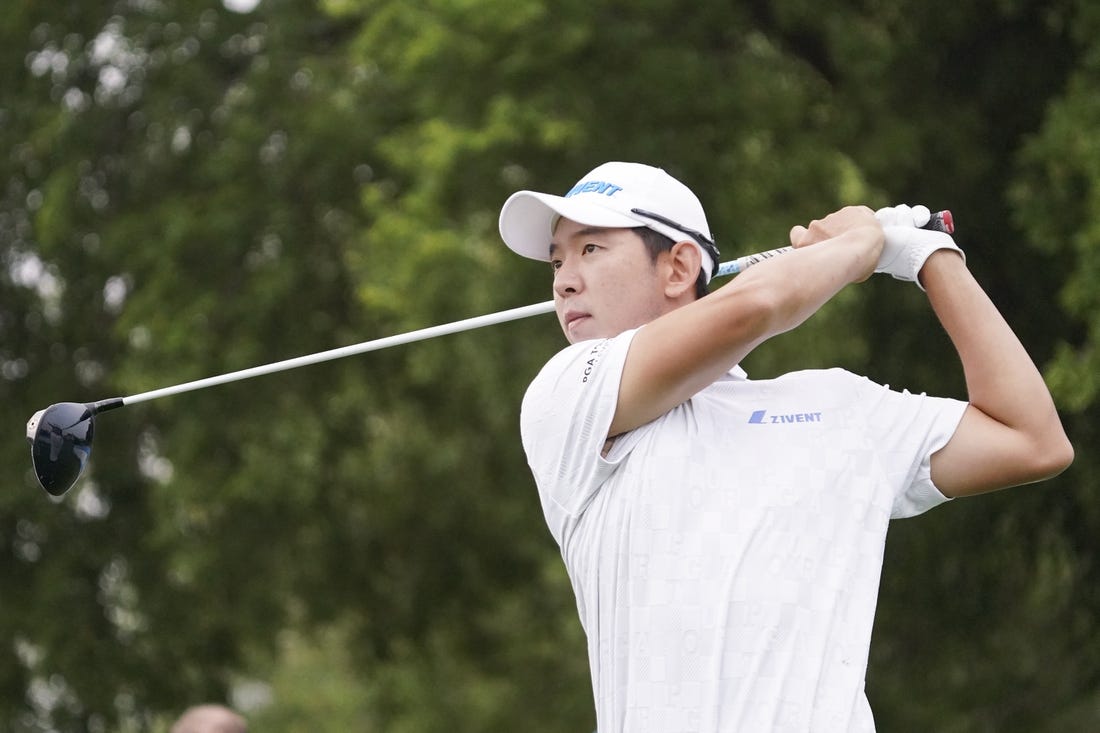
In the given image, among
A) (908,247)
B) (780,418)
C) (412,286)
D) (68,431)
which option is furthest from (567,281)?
(412,286)

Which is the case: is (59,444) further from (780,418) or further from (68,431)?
(780,418)

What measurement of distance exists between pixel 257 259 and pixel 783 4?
14.3 ft

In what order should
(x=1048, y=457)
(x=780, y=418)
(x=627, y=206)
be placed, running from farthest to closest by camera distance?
(x=627, y=206)
(x=1048, y=457)
(x=780, y=418)

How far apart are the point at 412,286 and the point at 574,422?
8.00 metres

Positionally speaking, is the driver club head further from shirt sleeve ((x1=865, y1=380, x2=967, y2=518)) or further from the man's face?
shirt sleeve ((x1=865, y1=380, x2=967, y2=518))

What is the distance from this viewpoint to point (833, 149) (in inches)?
444

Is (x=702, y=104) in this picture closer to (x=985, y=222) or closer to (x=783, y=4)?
(x=783, y=4)

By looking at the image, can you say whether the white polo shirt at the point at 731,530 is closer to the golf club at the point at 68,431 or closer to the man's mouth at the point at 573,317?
the man's mouth at the point at 573,317

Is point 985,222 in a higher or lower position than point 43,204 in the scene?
lower

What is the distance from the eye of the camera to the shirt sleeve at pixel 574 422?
273 centimetres

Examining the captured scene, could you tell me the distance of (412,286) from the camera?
1070 centimetres

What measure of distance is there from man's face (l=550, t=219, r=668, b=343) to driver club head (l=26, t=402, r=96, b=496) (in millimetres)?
1146

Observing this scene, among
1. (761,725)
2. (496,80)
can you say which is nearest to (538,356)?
(496,80)

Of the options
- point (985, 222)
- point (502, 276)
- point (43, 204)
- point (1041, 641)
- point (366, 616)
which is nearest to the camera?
point (502, 276)
